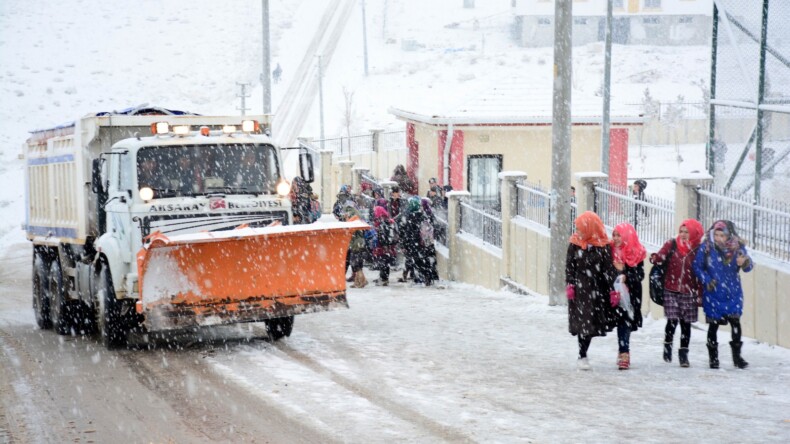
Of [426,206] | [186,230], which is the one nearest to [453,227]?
[426,206]

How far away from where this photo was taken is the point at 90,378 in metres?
10.9

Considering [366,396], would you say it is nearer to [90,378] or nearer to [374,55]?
[90,378]

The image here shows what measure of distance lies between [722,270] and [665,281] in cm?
63

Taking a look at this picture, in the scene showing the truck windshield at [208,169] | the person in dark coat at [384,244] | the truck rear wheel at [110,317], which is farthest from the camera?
the person in dark coat at [384,244]

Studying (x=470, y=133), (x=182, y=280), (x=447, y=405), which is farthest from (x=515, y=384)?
(x=470, y=133)

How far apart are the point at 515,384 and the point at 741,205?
152 inches

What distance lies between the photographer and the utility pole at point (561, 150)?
48.4ft

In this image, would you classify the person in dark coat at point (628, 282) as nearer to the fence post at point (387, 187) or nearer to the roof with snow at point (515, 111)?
the fence post at point (387, 187)

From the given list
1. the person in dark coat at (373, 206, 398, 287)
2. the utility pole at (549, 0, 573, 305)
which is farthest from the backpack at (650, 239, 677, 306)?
the person in dark coat at (373, 206, 398, 287)

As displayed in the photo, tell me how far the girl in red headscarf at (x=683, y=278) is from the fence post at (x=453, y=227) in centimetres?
1002

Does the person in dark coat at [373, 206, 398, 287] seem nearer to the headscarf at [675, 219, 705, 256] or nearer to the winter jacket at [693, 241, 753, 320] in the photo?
the headscarf at [675, 219, 705, 256]

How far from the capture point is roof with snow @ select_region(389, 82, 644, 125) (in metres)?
28.2

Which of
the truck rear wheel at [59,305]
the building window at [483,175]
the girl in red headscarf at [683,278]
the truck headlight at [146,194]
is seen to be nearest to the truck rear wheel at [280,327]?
the truck headlight at [146,194]

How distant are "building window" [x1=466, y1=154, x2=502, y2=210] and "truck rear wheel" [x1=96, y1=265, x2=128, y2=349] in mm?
17027
